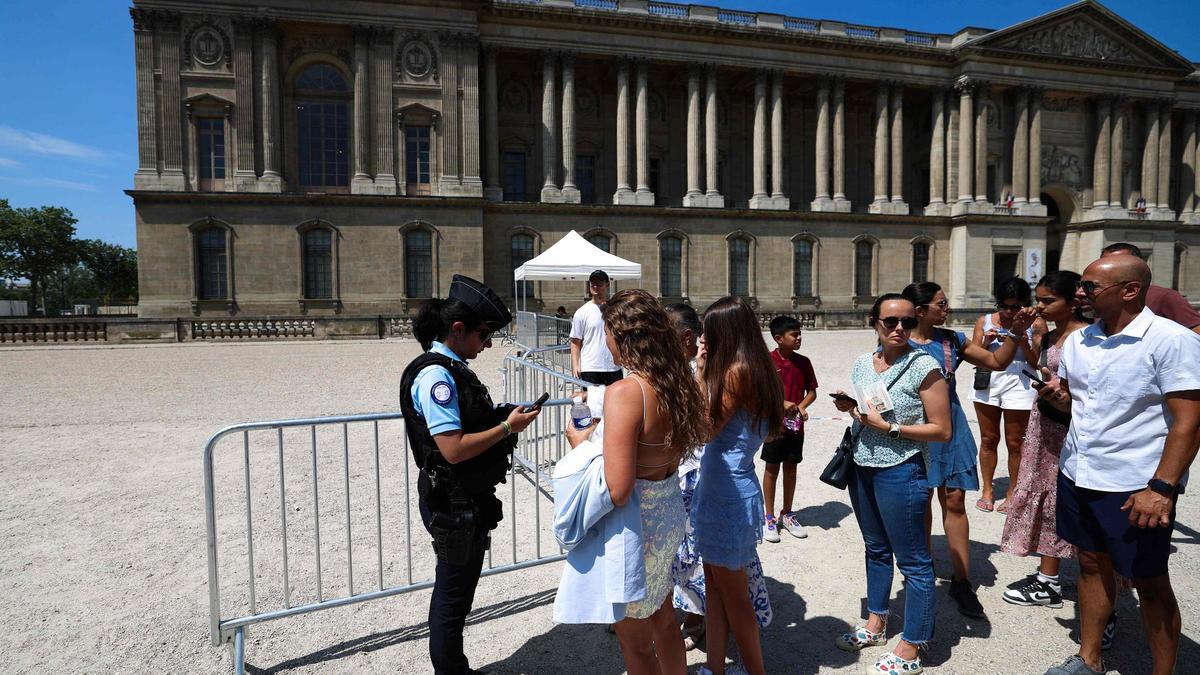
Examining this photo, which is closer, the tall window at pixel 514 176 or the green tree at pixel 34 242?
the tall window at pixel 514 176

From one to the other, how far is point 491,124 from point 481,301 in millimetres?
31341

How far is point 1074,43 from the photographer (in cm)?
3856

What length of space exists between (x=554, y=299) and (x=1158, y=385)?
29.7 m

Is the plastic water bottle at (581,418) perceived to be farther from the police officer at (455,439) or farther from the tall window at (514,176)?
the tall window at (514,176)

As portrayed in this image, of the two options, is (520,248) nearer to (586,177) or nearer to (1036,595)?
(586,177)

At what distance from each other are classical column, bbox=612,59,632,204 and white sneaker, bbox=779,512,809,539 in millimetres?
29100

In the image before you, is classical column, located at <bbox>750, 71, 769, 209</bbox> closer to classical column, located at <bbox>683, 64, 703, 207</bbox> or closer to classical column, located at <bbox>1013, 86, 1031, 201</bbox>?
classical column, located at <bbox>683, 64, 703, 207</bbox>

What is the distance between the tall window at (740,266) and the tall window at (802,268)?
2867 mm

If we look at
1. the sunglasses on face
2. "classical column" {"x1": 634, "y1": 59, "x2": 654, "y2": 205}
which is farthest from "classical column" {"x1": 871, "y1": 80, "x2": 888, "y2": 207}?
the sunglasses on face

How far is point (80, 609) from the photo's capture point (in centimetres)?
420

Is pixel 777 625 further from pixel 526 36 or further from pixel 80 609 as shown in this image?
pixel 526 36

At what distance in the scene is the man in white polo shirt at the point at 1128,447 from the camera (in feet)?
9.67

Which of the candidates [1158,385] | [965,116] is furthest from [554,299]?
[1158,385]

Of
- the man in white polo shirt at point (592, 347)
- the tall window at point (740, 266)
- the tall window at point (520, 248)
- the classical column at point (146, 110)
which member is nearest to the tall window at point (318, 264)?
the classical column at point (146, 110)
